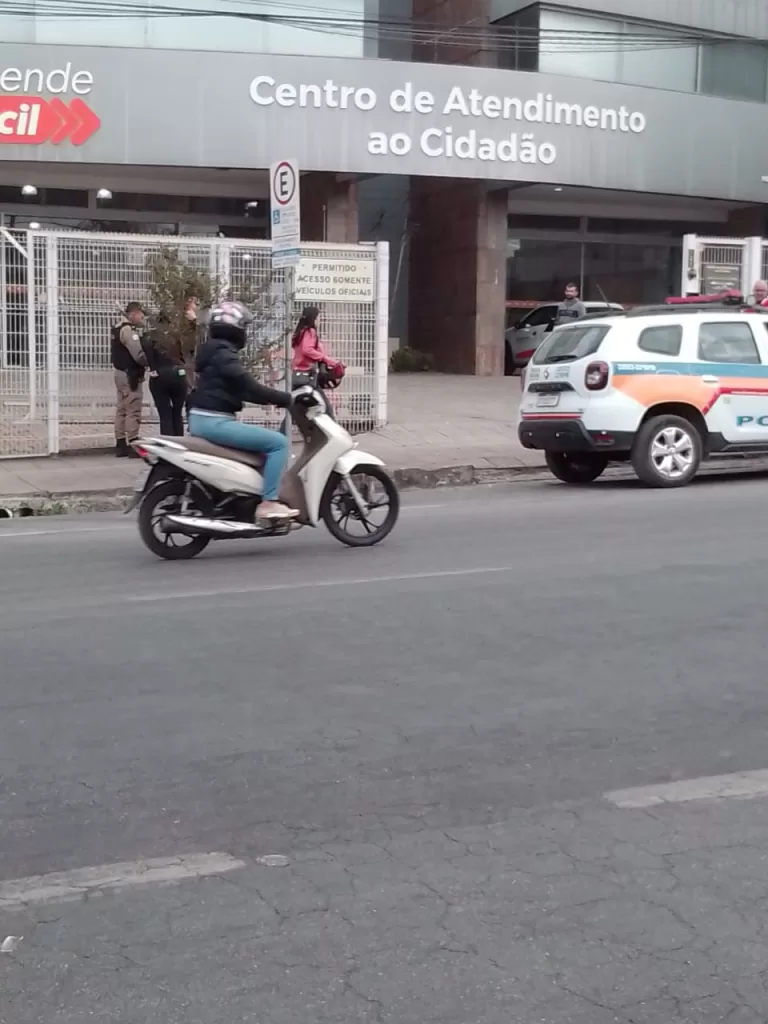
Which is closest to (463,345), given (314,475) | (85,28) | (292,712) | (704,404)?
(85,28)

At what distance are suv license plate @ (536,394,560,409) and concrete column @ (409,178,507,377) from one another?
1350cm

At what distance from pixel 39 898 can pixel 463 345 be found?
2401cm

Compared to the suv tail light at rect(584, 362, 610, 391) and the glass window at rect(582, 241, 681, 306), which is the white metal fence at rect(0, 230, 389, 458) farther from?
the glass window at rect(582, 241, 681, 306)

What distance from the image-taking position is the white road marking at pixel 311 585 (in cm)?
789

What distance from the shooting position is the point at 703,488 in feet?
43.3

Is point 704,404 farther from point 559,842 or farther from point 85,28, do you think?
point 85,28

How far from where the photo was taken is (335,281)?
53.7ft

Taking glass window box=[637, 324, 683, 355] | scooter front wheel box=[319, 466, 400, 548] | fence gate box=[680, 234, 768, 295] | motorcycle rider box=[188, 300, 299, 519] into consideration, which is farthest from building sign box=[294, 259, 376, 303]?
motorcycle rider box=[188, 300, 299, 519]

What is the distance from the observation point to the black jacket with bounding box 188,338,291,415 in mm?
8930

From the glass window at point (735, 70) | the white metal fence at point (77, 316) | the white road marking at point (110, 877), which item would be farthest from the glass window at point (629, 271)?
the white road marking at point (110, 877)

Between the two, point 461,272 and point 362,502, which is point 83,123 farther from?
point 362,502

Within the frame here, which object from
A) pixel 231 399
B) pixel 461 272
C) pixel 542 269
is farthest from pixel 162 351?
pixel 542 269

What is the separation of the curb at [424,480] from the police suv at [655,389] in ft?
3.85

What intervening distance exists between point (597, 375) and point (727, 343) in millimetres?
1618
